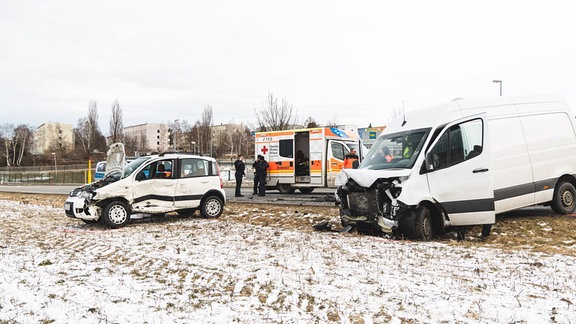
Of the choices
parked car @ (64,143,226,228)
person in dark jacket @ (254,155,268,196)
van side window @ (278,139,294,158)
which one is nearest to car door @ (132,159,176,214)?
parked car @ (64,143,226,228)

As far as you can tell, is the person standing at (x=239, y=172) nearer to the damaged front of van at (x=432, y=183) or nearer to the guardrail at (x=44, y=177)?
the damaged front of van at (x=432, y=183)

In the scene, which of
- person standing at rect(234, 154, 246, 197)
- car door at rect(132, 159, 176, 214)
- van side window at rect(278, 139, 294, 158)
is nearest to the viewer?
car door at rect(132, 159, 176, 214)

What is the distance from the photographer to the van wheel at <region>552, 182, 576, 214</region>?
9695mm

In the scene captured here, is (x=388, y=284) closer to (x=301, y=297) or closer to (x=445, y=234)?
(x=301, y=297)

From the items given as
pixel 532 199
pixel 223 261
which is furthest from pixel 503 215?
pixel 223 261

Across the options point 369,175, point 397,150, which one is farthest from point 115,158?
point 397,150

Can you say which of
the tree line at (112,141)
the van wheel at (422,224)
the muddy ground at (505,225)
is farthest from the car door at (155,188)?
the tree line at (112,141)

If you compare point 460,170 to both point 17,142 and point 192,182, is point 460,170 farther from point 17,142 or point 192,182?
point 17,142

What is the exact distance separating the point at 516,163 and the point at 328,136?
961cm

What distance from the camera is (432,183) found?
7828mm

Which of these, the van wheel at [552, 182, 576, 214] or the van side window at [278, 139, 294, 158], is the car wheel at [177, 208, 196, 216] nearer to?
the van side window at [278, 139, 294, 158]

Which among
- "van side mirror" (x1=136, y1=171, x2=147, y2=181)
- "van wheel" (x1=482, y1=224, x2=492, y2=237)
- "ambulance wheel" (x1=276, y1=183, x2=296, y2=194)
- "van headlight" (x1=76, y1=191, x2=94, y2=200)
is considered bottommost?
"van wheel" (x1=482, y1=224, x2=492, y2=237)

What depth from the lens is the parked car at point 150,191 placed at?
35.7ft

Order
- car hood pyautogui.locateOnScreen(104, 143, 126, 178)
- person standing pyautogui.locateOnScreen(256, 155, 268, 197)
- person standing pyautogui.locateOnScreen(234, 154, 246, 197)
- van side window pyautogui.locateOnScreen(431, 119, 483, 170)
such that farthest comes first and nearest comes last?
person standing pyautogui.locateOnScreen(234, 154, 246, 197) < person standing pyautogui.locateOnScreen(256, 155, 268, 197) < car hood pyautogui.locateOnScreen(104, 143, 126, 178) < van side window pyautogui.locateOnScreen(431, 119, 483, 170)
